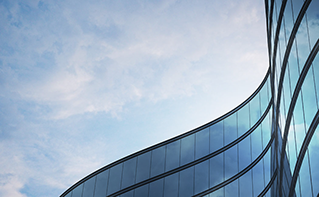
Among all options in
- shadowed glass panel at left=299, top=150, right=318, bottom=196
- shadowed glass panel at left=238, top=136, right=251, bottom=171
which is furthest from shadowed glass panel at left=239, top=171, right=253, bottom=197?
shadowed glass panel at left=299, top=150, right=318, bottom=196

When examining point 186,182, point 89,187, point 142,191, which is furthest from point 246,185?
point 89,187

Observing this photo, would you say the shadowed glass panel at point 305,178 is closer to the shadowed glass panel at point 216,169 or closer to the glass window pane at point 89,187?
the shadowed glass panel at point 216,169

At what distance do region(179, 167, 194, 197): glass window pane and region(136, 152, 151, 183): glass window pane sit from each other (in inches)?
123

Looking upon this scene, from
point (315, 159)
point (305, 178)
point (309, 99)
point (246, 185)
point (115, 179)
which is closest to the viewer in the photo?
point (315, 159)

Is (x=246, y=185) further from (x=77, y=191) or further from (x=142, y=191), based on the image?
(x=77, y=191)

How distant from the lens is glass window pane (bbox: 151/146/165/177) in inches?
1140

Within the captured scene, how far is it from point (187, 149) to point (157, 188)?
416 centimetres

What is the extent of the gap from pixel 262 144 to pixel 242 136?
179cm

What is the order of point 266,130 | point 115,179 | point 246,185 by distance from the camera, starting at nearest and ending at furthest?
point 246,185, point 266,130, point 115,179

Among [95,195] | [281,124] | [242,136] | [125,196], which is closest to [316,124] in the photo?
[281,124]

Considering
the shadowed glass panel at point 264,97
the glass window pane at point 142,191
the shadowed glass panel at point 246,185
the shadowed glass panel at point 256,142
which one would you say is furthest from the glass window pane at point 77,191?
the shadowed glass panel at point 264,97

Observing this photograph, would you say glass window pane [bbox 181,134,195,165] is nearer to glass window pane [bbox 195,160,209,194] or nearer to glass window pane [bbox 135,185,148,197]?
glass window pane [bbox 195,160,209,194]

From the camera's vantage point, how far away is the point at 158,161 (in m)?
29.5

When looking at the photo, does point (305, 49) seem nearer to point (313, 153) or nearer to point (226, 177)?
point (313, 153)
